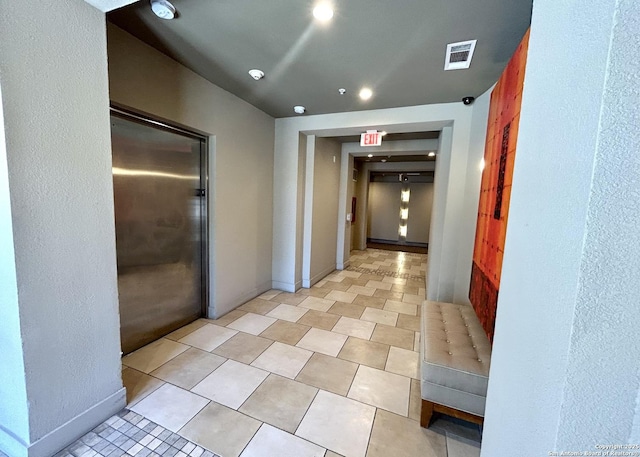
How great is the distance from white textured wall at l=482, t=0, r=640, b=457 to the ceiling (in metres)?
1.13

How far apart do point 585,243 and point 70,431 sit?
253 centimetres

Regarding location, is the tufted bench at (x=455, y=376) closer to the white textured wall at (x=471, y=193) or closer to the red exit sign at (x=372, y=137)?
the white textured wall at (x=471, y=193)

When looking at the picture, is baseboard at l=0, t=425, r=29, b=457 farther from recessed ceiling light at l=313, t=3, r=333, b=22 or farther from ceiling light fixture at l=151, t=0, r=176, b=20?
recessed ceiling light at l=313, t=3, r=333, b=22

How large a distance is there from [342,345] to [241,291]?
5.29ft

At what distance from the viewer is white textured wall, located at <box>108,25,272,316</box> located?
6.66 ft

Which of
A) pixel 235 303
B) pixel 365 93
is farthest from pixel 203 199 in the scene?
pixel 365 93

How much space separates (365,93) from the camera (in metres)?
2.80

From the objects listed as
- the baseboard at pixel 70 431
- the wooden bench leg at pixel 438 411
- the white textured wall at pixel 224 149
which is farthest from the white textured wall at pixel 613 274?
the white textured wall at pixel 224 149

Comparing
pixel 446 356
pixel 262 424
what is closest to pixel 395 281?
pixel 446 356

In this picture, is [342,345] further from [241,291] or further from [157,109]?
[157,109]

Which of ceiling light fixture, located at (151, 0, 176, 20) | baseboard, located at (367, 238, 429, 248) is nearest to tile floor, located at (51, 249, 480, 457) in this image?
ceiling light fixture, located at (151, 0, 176, 20)

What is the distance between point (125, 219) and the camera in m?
2.17

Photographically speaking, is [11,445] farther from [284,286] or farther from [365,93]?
[365,93]

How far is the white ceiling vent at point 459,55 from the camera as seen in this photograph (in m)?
1.90
